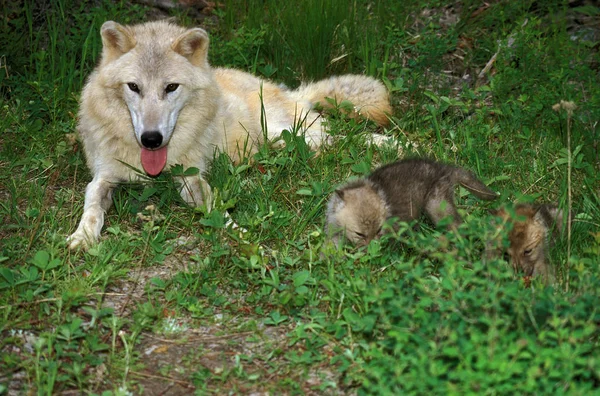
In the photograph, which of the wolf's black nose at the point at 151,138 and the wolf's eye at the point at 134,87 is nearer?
the wolf's black nose at the point at 151,138

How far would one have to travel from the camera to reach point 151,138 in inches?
202

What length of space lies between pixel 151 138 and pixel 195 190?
586 mm

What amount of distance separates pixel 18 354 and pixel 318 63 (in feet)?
14.1

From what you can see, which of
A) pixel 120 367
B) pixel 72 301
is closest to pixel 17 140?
pixel 72 301

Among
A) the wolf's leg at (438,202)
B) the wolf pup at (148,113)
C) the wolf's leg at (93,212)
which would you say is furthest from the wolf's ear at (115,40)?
the wolf's leg at (438,202)

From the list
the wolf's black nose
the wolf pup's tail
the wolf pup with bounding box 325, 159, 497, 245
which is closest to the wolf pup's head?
the wolf pup with bounding box 325, 159, 497, 245

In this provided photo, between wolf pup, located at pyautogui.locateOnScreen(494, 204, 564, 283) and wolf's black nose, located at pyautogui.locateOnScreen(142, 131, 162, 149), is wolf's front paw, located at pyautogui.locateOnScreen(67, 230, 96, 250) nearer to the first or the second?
wolf's black nose, located at pyautogui.locateOnScreen(142, 131, 162, 149)

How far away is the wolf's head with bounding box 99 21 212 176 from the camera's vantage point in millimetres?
5211

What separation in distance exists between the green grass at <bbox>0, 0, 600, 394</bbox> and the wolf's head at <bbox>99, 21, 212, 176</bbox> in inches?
16.4

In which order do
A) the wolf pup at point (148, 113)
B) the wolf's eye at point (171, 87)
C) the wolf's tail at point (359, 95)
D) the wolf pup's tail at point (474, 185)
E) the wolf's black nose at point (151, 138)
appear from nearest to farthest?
1. the wolf pup's tail at point (474, 185)
2. the wolf's black nose at point (151, 138)
3. the wolf pup at point (148, 113)
4. the wolf's eye at point (171, 87)
5. the wolf's tail at point (359, 95)

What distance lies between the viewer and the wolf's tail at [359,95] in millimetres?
6524

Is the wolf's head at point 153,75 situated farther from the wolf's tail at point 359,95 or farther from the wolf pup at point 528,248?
the wolf pup at point 528,248

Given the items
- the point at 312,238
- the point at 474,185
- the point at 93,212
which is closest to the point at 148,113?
the point at 93,212

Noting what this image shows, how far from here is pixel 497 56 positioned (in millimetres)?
6934
